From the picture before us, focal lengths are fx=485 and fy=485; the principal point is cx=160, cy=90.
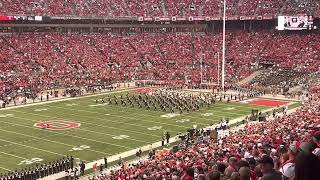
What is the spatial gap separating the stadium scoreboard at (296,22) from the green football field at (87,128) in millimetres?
23492

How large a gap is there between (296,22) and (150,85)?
69.0 feet

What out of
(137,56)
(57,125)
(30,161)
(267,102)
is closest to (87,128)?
(57,125)

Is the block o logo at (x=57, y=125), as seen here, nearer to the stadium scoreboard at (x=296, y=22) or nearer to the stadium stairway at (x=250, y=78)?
the stadium stairway at (x=250, y=78)

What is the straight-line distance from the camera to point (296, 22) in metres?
59.8

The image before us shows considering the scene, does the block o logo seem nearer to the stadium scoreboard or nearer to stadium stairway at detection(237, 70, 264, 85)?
stadium stairway at detection(237, 70, 264, 85)

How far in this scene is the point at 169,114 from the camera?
3475 cm

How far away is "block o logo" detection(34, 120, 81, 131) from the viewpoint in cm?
3003

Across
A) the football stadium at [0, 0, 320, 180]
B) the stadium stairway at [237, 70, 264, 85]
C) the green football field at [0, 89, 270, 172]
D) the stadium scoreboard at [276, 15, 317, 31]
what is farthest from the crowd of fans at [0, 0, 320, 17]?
the green football field at [0, 89, 270, 172]

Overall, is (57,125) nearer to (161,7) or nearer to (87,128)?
(87,128)

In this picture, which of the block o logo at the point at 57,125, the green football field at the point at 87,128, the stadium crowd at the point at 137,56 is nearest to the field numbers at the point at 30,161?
the green football field at the point at 87,128

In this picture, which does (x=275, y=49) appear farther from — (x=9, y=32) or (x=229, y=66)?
(x=9, y=32)

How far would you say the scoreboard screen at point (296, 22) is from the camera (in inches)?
2341

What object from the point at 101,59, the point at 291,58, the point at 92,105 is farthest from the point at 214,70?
the point at 92,105

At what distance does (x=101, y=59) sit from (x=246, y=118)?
95.4 feet
